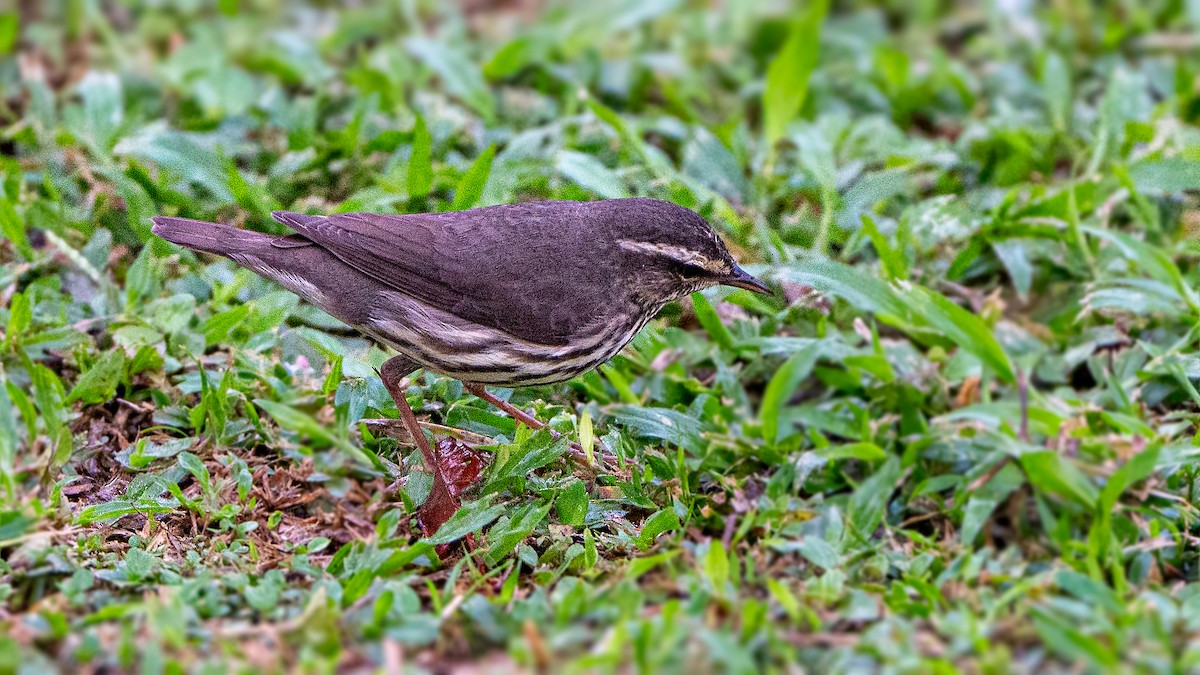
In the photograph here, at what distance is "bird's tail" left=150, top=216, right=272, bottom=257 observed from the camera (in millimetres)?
5617

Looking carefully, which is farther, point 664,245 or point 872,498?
point 664,245

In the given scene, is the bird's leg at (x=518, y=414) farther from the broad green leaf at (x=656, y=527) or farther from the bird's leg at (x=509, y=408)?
the broad green leaf at (x=656, y=527)

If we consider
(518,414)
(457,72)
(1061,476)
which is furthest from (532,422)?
(457,72)

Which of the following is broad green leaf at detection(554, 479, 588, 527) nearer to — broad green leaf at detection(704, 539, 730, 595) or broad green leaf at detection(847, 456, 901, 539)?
broad green leaf at detection(704, 539, 730, 595)

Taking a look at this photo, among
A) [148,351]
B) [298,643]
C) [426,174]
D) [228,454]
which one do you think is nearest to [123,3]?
[426,174]

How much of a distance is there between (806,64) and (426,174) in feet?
7.93

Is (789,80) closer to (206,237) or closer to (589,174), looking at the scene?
(589,174)

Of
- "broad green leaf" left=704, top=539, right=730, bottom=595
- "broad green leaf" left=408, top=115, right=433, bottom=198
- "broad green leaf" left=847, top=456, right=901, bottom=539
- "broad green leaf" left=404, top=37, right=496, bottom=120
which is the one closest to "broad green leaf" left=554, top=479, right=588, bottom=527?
"broad green leaf" left=704, top=539, right=730, bottom=595

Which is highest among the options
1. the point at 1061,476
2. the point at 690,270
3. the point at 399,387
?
the point at 690,270

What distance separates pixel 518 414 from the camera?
568cm

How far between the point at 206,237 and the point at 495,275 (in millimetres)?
1265

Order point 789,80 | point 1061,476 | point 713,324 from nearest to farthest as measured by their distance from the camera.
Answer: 1. point 1061,476
2. point 713,324
3. point 789,80

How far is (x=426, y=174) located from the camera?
6.82 meters

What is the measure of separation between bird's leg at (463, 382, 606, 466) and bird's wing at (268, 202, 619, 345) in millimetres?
421
